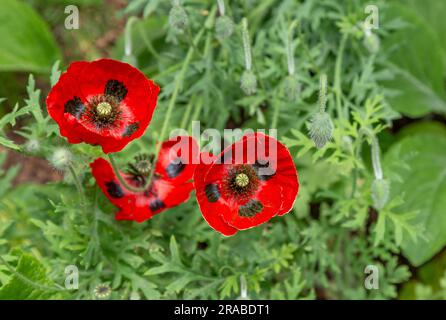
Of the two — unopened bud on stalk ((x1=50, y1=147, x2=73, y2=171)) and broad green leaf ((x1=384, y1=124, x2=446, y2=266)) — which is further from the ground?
broad green leaf ((x1=384, y1=124, x2=446, y2=266))

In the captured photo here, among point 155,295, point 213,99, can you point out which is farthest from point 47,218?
point 213,99

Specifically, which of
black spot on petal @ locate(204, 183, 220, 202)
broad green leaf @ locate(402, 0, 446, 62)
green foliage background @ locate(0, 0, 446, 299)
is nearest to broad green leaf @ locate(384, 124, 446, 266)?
green foliage background @ locate(0, 0, 446, 299)

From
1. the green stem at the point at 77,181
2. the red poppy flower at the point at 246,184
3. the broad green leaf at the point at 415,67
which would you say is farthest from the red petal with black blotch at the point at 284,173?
the broad green leaf at the point at 415,67

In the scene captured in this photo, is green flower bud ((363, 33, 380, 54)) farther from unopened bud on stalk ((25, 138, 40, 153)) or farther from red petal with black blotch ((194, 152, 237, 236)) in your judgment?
unopened bud on stalk ((25, 138, 40, 153))

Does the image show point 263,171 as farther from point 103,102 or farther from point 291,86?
point 103,102

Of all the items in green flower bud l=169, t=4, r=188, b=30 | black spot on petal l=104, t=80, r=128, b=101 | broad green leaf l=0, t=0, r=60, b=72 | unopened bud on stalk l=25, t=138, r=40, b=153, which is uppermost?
broad green leaf l=0, t=0, r=60, b=72

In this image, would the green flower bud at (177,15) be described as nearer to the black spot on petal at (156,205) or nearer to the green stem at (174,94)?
the green stem at (174,94)
